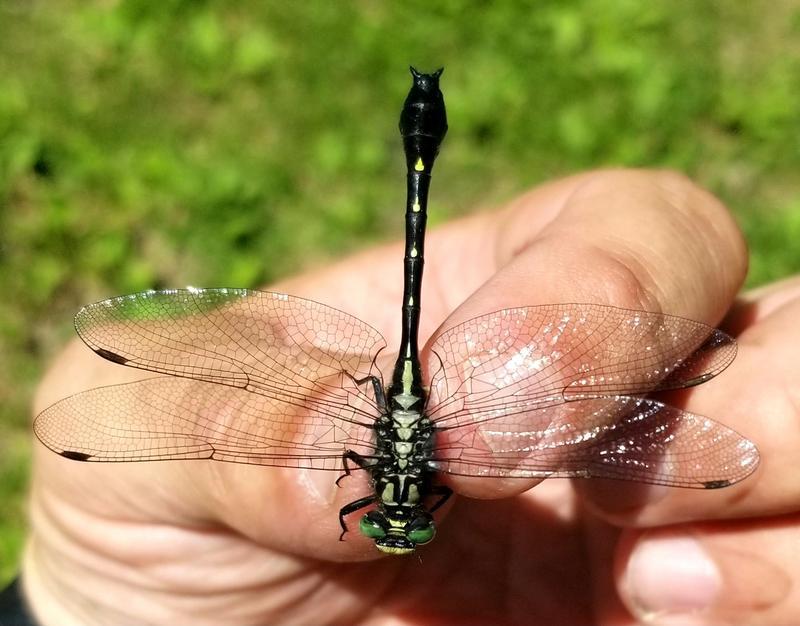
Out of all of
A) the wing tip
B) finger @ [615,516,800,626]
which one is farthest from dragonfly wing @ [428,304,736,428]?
the wing tip

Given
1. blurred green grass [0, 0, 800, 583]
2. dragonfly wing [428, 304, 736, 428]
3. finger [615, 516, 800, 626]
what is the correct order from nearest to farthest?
1. dragonfly wing [428, 304, 736, 428]
2. finger [615, 516, 800, 626]
3. blurred green grass [0, 0, 800, 583]

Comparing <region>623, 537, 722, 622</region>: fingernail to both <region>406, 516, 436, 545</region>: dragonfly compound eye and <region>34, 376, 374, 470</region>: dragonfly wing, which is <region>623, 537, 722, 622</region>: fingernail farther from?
<region>34, 376, 374, 470</region>: dragonfly wing

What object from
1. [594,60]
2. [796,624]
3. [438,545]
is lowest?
[796,624]

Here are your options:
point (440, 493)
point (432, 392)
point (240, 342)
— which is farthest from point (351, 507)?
point (240, 342)

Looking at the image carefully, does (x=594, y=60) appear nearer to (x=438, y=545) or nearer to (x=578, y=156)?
(x=578, y=156)

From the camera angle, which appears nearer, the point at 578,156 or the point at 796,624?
the point at 796,624

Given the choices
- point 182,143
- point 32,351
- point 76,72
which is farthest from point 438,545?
point 76,72

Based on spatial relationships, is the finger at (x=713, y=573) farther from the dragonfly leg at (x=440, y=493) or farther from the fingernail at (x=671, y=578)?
the dragonfly leg at (x=440, y=493)
